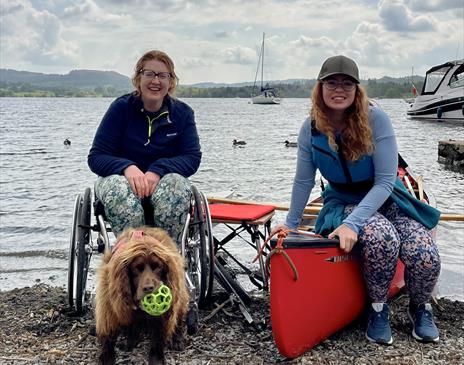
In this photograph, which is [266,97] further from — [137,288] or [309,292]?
[137,288]

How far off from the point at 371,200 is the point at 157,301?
1526 mm

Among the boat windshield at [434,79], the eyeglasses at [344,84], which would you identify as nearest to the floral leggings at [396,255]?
the eyeglasses at [344,84]

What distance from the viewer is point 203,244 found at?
3.96 metres

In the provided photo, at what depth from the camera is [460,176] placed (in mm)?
15445

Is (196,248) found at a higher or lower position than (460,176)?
higher

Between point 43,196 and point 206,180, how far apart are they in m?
4.32

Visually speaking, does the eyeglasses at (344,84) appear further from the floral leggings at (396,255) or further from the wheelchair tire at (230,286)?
the wheelchair tire at (230,286)

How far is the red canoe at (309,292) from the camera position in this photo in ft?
11.2

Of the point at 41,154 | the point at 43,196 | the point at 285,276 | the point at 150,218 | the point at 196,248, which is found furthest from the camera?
the point at 41,154

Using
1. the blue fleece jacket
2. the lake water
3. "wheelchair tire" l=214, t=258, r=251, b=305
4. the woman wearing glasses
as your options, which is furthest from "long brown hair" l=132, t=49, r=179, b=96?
"wheelchair tire" l=214, t=258, r=251, b=305

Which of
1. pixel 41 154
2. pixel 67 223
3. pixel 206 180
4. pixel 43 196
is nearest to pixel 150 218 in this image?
pixel 67 223

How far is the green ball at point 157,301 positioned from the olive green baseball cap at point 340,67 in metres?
1.70

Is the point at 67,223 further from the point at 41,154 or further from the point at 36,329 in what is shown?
the point at 41,154

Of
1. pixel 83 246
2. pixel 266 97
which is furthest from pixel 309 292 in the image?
pixel 266 97
